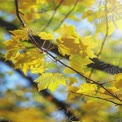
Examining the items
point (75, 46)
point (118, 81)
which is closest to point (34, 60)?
point (75, 46)

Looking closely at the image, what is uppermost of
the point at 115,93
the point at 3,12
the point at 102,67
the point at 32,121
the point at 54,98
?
the point at 3,12

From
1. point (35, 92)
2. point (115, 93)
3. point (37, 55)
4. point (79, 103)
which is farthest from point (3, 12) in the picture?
point (115, 93)

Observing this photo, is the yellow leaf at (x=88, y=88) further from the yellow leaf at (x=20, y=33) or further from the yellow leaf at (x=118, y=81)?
the yellow leaf at (x=20, y=33)

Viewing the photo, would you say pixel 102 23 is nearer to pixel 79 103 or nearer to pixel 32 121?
pixel 79 103

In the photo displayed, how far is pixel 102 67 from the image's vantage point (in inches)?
54.1

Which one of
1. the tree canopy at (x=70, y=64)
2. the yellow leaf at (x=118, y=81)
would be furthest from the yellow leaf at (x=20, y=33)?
the yellow leaf at (x=118, y=81)

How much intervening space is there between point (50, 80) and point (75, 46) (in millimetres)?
156

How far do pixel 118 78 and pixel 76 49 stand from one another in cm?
16

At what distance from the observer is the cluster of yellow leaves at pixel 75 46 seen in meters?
0.94

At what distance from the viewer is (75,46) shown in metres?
0.95

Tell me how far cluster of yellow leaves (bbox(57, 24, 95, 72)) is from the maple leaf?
0.23 ft

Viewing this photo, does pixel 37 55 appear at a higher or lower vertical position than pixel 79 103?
lower

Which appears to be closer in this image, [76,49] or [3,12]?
[76,49]

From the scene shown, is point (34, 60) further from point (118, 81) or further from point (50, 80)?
point (118, 81)
